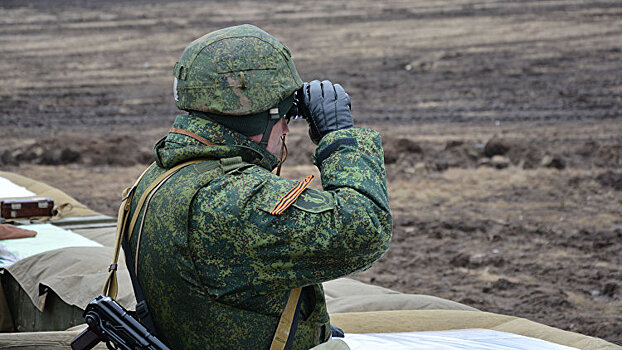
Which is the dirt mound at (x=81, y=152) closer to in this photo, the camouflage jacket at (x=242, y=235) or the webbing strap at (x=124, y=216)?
the webbing strap at (x=124, y=216)

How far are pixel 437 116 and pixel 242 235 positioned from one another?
1041cm

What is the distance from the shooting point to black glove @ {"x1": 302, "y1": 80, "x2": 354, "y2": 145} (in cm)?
220

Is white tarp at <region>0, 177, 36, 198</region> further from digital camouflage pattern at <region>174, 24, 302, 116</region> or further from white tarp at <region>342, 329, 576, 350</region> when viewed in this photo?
digital camouflage pattern at <region>174, 24, 302, 116</region>

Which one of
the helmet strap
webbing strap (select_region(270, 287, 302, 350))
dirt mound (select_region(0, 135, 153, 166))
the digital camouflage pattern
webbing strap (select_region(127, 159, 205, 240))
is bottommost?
dirt mound (select_region(0, 135, 153, 166))

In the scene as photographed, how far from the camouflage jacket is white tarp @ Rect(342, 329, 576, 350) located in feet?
2.45

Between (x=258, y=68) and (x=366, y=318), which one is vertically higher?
(x=258, y=68)

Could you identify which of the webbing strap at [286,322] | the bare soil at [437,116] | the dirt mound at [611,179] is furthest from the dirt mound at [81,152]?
the webbing strap at [286,322]

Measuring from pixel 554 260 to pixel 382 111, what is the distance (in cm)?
647

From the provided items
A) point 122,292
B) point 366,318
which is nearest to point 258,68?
point 366,318

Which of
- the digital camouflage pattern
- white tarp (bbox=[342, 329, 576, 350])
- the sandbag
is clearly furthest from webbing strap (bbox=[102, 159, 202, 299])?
the sandbag

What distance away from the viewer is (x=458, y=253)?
6781 millimetres

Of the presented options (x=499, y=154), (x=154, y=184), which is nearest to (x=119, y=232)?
(x=154, y=184)

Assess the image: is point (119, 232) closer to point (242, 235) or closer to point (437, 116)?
point (242, 235)

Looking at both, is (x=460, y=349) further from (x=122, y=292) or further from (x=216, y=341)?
(x=122, y=292)
